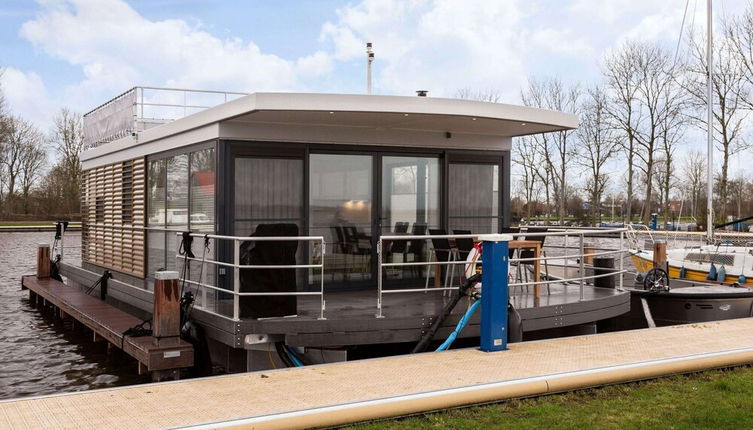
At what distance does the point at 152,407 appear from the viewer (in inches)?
211

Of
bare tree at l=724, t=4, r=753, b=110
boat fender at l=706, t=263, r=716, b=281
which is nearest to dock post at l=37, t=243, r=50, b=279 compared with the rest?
boat fender at l=706, t=263, r=716, b=281

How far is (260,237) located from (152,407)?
2.59 metres

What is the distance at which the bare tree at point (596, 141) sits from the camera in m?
42.0

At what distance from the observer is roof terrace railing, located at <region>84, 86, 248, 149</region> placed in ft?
42.7

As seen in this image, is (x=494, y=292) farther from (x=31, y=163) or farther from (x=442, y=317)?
(x=31, y=163)

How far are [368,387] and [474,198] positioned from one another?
582 centimetres

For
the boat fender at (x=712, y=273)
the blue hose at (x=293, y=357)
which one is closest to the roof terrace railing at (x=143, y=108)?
the blue hose at (x=293, y=357)

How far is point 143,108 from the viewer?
515 inches

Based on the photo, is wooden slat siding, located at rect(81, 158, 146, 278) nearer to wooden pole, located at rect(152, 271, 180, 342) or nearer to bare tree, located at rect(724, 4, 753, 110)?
wooden pole, located at rect(152, 271, 180, 342)

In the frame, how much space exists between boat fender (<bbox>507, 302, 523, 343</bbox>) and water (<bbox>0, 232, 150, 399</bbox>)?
473cm

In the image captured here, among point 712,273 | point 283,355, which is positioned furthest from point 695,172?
point 283,355

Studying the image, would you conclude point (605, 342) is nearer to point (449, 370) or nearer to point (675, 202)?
point (449, 370)

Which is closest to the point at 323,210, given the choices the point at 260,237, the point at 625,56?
the point at 260,237

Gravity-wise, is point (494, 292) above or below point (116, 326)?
above
